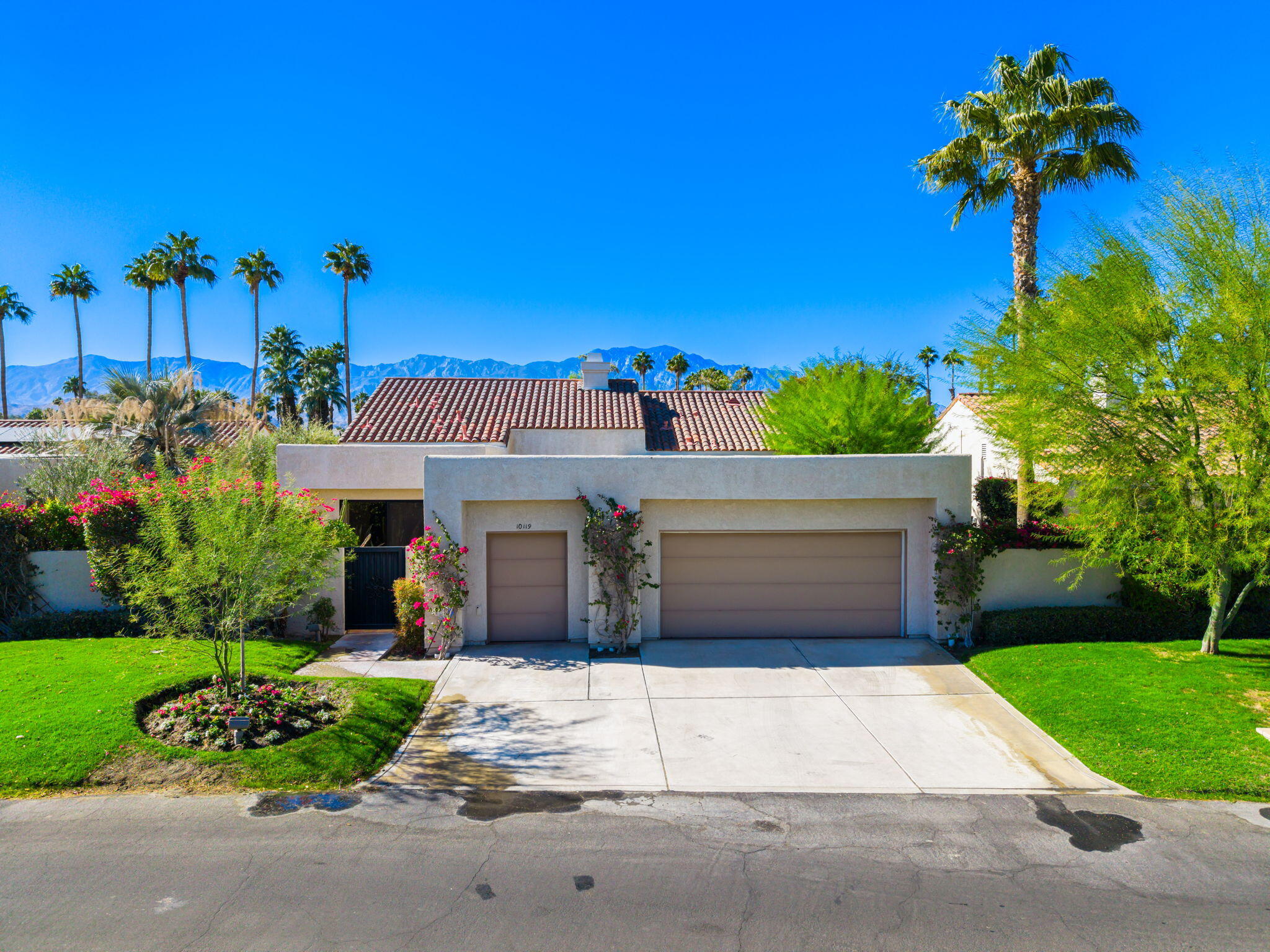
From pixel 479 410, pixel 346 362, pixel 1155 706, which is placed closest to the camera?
pixel 1155 706

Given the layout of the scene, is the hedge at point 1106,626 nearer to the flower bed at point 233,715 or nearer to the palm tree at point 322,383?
the flower bed at point 233,715

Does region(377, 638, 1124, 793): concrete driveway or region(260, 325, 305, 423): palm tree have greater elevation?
region(260, 325, 305, 423): palm tree

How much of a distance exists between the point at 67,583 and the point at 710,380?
66.9 meters

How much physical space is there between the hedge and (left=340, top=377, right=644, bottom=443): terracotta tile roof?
43.9 ft

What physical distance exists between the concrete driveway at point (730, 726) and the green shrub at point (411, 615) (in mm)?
909

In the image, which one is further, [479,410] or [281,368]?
[281,368]

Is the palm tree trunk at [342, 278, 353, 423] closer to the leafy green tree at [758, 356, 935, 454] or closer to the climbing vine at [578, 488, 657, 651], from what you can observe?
the leafy green tree at [758, 356, 935, 454]

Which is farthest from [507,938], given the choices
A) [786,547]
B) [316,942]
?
[786,547]

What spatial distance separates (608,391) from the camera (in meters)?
28.1

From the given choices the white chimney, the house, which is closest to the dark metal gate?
the house

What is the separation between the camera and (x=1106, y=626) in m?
13.1

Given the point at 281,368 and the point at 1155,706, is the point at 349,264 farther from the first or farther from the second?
the point at 1155,706

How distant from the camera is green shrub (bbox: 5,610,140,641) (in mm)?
14078

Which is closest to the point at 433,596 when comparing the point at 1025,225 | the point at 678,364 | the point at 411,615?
the point at 411,615
